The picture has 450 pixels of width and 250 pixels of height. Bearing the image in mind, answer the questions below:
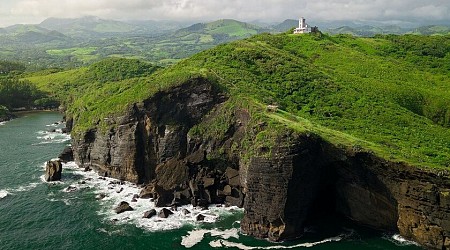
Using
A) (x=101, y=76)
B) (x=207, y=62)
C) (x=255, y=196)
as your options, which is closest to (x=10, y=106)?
(x=101, y=76)

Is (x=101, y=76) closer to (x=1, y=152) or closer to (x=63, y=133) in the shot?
(x=63, y=133)

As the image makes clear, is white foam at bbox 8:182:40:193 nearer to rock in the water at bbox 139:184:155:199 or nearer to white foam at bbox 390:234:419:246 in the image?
rock in the water at bbox 139:184:155:199

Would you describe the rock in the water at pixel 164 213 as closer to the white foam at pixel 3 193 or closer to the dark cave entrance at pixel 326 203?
the dark cave entrance at pixel 326 203

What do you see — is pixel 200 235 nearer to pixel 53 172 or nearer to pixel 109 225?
pixel 109 225

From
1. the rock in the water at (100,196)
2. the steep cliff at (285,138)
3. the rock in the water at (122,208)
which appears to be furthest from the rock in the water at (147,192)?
the rock in the water at (100,196)

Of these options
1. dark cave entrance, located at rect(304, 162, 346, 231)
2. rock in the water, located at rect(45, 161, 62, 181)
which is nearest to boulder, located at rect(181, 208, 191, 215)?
dark cave entrance, located at rect(304, 162, 346, 231)

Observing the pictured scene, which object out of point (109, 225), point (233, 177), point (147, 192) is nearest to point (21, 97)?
point (147, 192)
